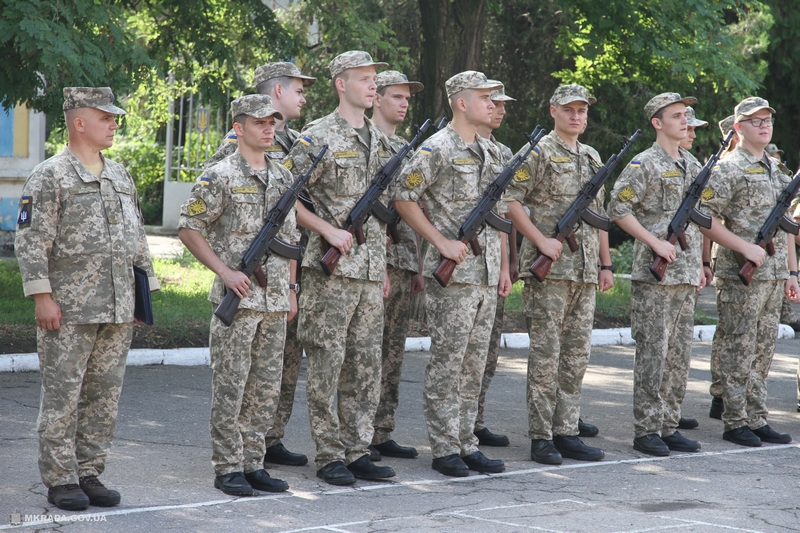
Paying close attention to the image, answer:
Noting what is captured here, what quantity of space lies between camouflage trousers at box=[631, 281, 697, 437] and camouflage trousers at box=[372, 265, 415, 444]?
1.57m

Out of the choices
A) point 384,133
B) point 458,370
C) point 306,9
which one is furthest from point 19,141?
point 458,370

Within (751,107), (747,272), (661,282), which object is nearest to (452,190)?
(661,282)

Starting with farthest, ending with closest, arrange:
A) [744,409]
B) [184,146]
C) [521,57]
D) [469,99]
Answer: [184,146] → [521,57] → [744,409] → [469,99]

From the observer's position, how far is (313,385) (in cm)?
578

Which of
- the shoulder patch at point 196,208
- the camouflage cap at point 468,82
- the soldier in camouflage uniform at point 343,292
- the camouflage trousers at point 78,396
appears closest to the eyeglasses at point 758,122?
the camouflage cap at point 468,82

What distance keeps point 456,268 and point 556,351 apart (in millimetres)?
998

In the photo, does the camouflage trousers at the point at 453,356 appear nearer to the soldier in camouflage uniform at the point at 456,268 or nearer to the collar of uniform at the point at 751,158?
the soldier in camouflage uniform at the point at 456,268

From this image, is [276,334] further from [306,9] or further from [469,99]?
[306,9]

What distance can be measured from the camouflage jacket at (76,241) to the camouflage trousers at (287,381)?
1275mm

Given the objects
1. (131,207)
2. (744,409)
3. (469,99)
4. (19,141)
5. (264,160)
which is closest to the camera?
(131,207)

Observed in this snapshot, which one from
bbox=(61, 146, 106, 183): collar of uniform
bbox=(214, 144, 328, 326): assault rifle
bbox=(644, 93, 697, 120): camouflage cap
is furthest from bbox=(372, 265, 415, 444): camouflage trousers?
bbox=(61, 146, 106, 183): collar of uniform

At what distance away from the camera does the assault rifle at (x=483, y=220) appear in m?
5.93

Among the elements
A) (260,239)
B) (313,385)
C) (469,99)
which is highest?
(469,99)

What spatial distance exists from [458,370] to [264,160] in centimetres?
166
